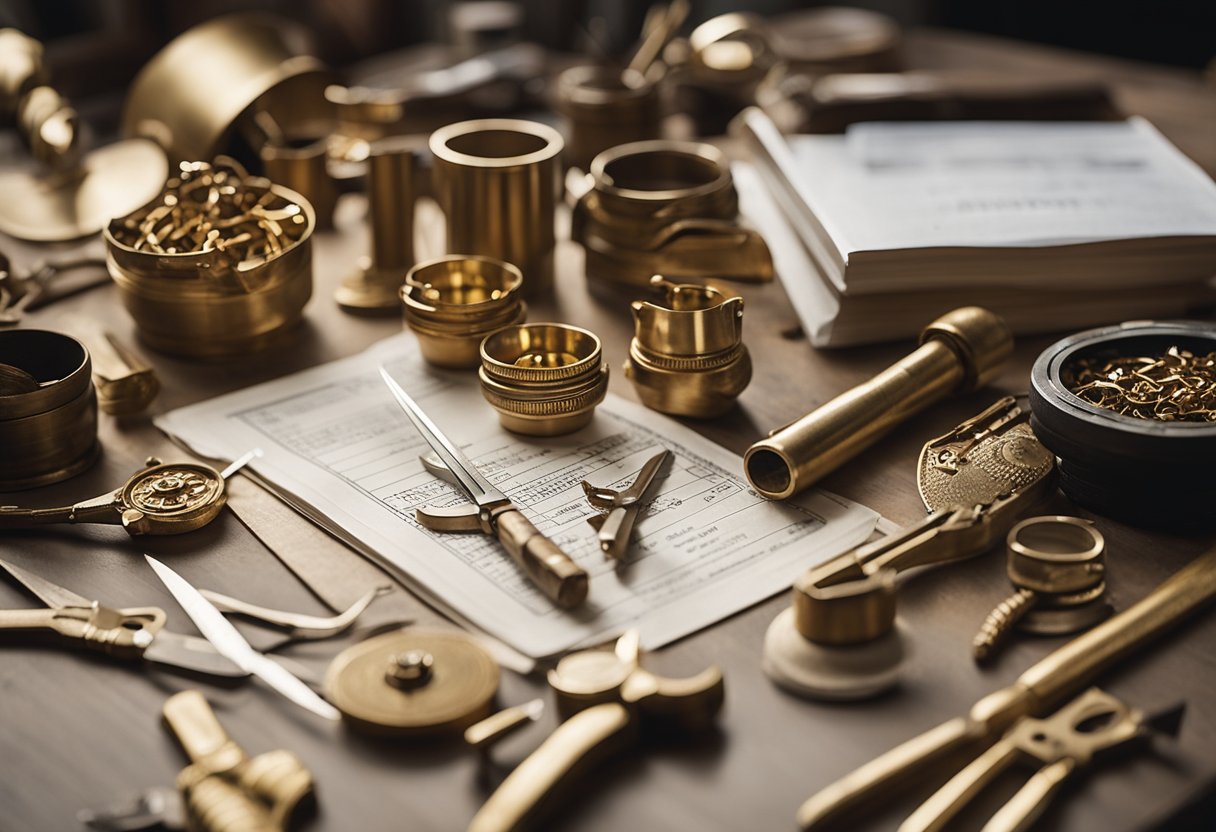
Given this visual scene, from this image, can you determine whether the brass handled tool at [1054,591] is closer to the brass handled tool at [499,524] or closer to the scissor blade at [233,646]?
the brass handled tool at [499,524]

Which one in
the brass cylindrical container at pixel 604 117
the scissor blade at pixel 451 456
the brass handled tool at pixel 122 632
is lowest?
the brass handled tool at pixel 122 632

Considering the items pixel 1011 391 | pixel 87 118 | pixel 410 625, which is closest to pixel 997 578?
pixel 1011 391

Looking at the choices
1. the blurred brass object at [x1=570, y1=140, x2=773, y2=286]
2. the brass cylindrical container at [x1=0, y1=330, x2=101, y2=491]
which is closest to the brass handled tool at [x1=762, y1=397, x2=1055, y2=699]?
the blurred brass object at [x1=570, y1=140, x2=773, y2=286]

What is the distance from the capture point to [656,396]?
121 cm

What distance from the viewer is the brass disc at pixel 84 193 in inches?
62.7

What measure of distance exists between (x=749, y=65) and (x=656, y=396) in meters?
0.92

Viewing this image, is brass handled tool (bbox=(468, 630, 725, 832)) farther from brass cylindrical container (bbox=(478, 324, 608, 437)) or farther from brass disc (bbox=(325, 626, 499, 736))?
brass cylindrical container (bbox=(478, 324, 608, 437))

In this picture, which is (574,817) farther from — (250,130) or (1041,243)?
(250,130)

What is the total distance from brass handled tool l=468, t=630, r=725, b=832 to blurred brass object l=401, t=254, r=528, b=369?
0.47 meters

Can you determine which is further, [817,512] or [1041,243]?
[1041,243]

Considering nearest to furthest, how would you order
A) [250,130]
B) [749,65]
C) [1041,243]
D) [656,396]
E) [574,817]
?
[574,817], [656,396], [1041,243], [250,130], [749,65]

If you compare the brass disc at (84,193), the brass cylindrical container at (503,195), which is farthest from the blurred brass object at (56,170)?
the brass cylindrical container at (503,195)

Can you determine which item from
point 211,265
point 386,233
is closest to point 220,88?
point 386,233

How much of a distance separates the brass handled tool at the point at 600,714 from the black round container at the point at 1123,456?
0.38m
